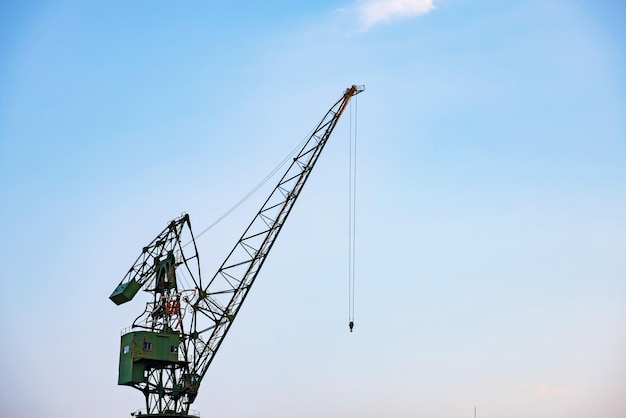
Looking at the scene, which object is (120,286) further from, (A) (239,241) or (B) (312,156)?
(B) (312,156)

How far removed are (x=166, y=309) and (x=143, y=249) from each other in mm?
7964

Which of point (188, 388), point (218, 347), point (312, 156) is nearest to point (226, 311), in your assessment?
point (218, 347)

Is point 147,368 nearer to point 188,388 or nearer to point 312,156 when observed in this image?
point 188,388

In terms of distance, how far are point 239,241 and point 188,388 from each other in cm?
1922

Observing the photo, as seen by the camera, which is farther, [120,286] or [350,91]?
[350,91]

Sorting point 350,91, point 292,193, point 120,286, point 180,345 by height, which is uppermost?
point 350,91

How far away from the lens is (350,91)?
109 m

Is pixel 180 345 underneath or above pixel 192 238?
underneath

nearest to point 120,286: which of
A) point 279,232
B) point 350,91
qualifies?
point 279,232

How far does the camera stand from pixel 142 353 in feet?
314

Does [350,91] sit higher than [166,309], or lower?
higher

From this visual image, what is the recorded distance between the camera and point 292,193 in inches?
4267

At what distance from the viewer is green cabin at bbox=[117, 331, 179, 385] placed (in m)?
95.7

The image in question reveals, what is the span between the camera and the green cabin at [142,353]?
95688mm
